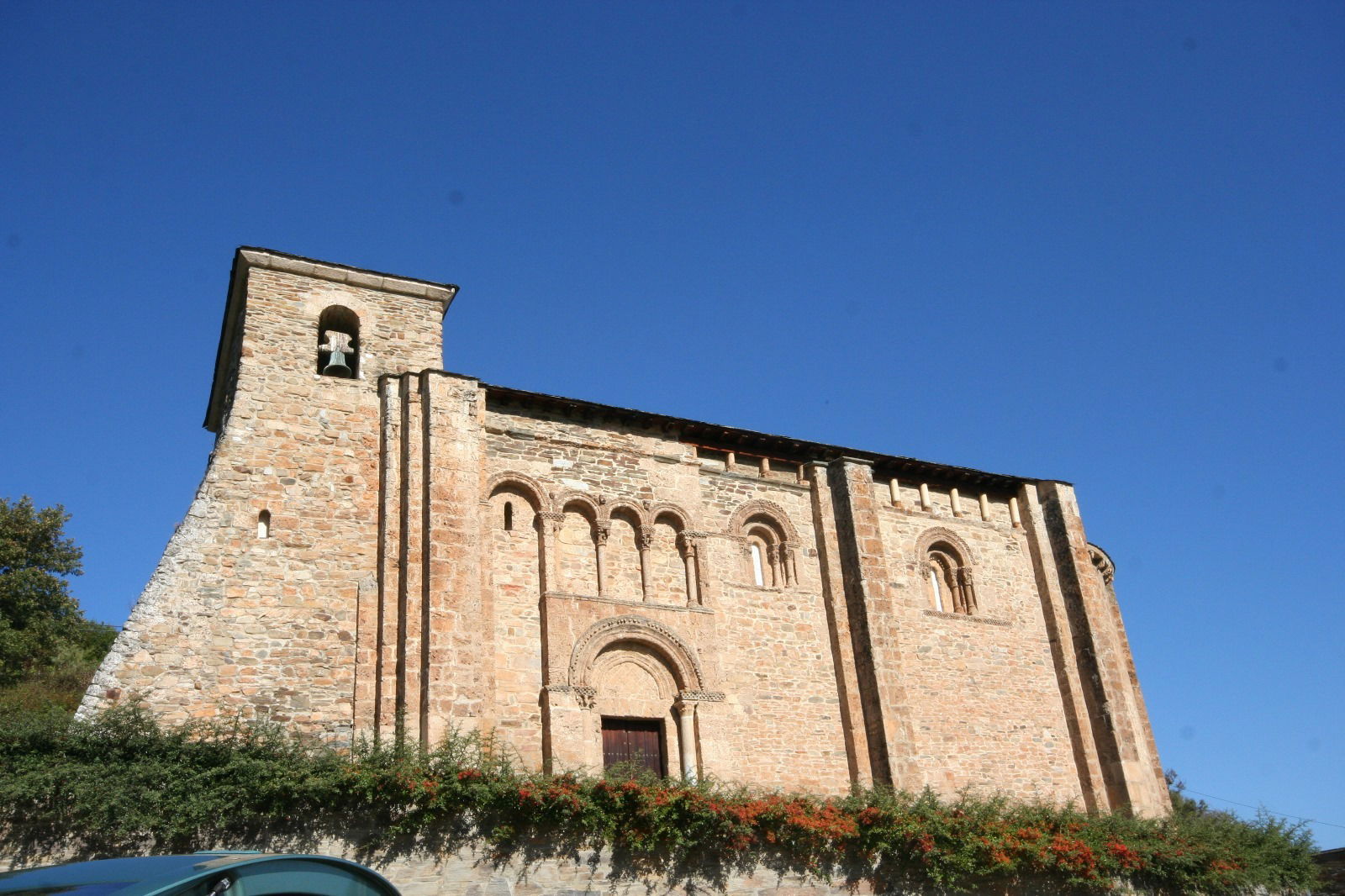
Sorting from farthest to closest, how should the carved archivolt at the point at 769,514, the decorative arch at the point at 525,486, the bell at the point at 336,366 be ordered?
the carved archivolt at the point at 769,514 → the decorative arch at the point at 525,486 → the bell at the point at 336,366

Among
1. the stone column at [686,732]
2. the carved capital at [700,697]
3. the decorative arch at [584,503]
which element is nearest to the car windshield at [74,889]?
the stone column at [686,732]

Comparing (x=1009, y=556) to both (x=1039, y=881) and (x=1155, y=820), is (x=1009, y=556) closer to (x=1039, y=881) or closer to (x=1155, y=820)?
(x=1155, y=820)

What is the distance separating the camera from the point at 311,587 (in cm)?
1639

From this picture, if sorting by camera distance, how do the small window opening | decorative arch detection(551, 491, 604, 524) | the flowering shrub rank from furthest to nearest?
the small window opening, decorative arch detection(551, 491, 604, 524), the flowering shrub

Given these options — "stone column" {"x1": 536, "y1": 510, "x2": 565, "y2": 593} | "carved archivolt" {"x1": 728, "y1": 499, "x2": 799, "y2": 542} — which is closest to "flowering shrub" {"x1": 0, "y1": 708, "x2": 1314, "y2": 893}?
"stone column" {"x1": 536, "y1": 510, "x2": 565, "y2": 593}

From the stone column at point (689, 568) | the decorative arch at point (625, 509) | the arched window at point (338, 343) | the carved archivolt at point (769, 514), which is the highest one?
the arched window at point (338, 343)

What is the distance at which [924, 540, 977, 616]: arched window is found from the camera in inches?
904

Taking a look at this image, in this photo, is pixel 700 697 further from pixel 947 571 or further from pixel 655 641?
pixel 947 571

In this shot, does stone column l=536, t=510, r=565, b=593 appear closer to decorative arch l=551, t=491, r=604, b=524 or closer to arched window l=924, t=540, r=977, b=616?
decorative arch l=551, t=491, r=604, b=524

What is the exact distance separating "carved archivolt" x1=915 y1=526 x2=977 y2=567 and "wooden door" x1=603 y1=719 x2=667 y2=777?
25.2 ft

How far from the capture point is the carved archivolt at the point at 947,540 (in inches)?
913

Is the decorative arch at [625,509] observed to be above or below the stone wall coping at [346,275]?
below

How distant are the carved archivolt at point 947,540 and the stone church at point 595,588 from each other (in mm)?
74

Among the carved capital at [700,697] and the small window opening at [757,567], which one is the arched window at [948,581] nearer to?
the small window opening at [757,567]
